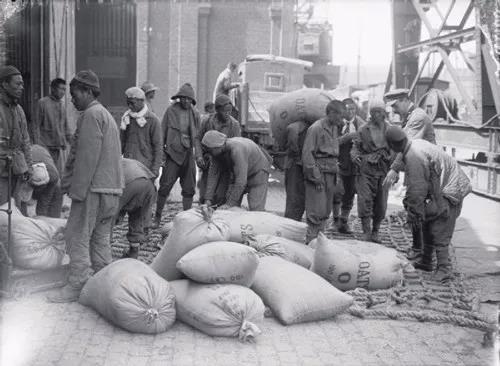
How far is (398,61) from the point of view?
13953 mm

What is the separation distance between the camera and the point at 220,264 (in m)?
4.30

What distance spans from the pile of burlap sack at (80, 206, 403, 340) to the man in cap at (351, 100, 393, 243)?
1935mm

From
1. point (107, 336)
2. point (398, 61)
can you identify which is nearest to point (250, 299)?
point (107, 336)

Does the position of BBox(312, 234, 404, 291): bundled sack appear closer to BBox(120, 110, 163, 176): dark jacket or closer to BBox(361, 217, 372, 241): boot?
BBox(361, 217, 372, 241): boot

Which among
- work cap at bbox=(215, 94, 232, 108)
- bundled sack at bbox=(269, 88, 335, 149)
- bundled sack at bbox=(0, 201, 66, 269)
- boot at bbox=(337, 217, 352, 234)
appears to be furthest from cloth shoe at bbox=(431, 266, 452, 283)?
bundled sack at bbox=(0, 201, 66, 269)

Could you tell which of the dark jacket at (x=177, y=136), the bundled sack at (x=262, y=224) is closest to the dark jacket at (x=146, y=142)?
the dark jacket at (x=177, y=136)

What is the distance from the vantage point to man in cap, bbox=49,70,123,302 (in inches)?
181

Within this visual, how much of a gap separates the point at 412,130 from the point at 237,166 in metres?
2.32

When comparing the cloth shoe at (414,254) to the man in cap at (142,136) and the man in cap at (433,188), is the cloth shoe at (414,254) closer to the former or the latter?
the man in cap at (433,188)

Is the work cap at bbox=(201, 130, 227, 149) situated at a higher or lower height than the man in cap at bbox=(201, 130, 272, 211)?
higher

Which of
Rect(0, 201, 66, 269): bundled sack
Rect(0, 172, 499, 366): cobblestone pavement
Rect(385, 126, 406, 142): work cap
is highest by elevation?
Rect(385, 126, 406, 142): work cap

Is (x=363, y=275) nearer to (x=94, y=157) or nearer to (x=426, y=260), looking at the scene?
(x=426, y=260)

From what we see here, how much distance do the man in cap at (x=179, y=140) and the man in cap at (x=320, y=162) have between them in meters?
1.36

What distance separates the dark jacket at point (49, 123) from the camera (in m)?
7.82
